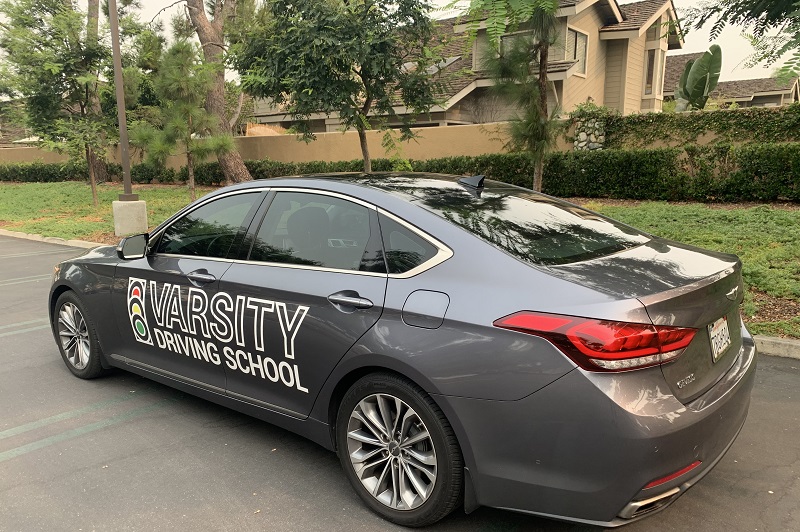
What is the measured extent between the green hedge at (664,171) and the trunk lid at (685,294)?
937 centimetres

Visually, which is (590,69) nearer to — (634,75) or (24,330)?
(634,75)

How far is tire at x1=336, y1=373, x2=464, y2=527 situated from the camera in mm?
2562

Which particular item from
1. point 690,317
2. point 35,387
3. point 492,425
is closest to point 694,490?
point 690,317

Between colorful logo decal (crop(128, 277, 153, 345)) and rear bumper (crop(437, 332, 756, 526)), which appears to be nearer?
rear bumper (crop(437, 332, 756, 526))

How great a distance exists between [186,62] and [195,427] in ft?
36.0

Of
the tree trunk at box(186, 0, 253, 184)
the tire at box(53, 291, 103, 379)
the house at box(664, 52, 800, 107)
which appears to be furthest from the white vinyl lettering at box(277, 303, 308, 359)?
the house at box(664, 52, 800, 107)

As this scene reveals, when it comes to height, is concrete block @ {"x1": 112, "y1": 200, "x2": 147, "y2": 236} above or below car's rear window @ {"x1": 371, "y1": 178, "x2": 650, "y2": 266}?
below

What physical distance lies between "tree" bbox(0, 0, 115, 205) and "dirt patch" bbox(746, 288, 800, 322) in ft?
50.6

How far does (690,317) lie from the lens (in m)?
2.43

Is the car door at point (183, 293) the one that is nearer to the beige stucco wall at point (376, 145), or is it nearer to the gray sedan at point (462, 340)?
the gray sedan at point (462, 340)

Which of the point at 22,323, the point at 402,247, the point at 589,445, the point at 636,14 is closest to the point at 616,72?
the point at 636,14

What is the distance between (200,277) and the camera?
364 cm

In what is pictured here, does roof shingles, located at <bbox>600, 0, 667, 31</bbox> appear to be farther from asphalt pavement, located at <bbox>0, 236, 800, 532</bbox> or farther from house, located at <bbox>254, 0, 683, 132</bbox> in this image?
asphalt pavement, located at <bbox>0, 236, 800, 532</bbox>

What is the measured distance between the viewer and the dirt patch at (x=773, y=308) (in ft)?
17.7
